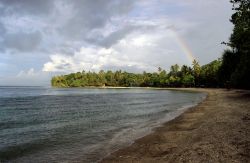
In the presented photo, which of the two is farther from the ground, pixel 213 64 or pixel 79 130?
pixel 213 64

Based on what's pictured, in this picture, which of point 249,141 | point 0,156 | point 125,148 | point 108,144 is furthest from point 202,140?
point 0,156

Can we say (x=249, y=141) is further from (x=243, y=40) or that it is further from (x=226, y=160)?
(x=243, y=40)

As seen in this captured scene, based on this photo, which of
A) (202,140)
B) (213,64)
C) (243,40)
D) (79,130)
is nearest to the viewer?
(202,140)

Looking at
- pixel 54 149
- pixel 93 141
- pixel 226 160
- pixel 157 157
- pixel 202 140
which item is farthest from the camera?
pixel 93 141

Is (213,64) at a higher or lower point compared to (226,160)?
higher

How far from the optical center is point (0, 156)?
20.1 m

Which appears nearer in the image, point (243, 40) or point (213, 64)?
point (243, 40)

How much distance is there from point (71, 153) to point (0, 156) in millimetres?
4690

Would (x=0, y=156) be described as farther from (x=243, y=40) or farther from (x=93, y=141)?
(x=243, y=40)

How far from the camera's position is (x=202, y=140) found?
20.1 meters

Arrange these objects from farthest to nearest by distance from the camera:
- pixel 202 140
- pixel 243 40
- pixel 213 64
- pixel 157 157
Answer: pixel 213 64 < pixel 243 40 < pixel 202 140 < pixel 157 157

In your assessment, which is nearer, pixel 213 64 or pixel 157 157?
pixel 157 157

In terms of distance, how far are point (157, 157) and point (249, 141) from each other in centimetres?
558

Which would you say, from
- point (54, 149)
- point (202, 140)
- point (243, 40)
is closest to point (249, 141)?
point (202, 140)
